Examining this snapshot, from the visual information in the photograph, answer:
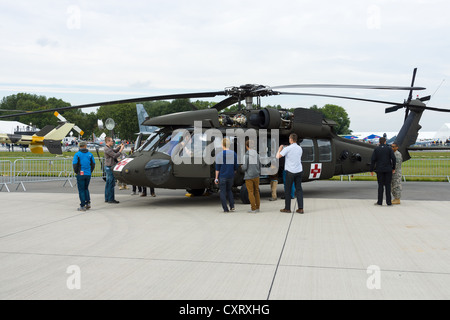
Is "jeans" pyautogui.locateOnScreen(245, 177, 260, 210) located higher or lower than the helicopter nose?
lower

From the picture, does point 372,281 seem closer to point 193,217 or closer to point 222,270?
point 222,270

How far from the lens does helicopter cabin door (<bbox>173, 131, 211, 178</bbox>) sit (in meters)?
10.1

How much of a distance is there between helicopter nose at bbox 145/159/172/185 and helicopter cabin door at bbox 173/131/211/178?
0.18 meters

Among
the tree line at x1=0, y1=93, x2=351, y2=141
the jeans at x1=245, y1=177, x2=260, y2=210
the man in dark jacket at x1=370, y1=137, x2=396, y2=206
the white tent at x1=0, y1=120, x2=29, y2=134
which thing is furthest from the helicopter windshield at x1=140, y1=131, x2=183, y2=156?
the white tent at x1=0, y1=120, x2=29, y2=134

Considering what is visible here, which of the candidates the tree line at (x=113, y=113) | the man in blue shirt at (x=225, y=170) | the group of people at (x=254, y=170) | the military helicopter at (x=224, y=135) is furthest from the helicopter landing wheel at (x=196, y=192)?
the tree line at (x=113, y=113)

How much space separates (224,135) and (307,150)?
280 cm

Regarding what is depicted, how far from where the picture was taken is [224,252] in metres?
5.77

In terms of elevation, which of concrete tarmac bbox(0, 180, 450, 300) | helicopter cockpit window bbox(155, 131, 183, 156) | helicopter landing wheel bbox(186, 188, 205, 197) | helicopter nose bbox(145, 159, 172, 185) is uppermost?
helicopter cockpit window bbox(155, 131, 183, 156)

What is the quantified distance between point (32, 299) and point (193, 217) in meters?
4.83

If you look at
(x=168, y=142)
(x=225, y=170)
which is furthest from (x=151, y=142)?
(x=225, y=170)

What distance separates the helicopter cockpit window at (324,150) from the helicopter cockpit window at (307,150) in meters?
0.31

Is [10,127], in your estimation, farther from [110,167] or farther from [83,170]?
[83,170]

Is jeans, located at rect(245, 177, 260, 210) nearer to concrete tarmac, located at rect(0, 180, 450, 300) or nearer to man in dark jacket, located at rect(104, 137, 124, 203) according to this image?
concrete tarmac, located at rect(0, 180, 450, 300)

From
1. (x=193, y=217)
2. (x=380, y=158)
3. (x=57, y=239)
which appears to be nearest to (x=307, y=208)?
(x=380, y=158)
